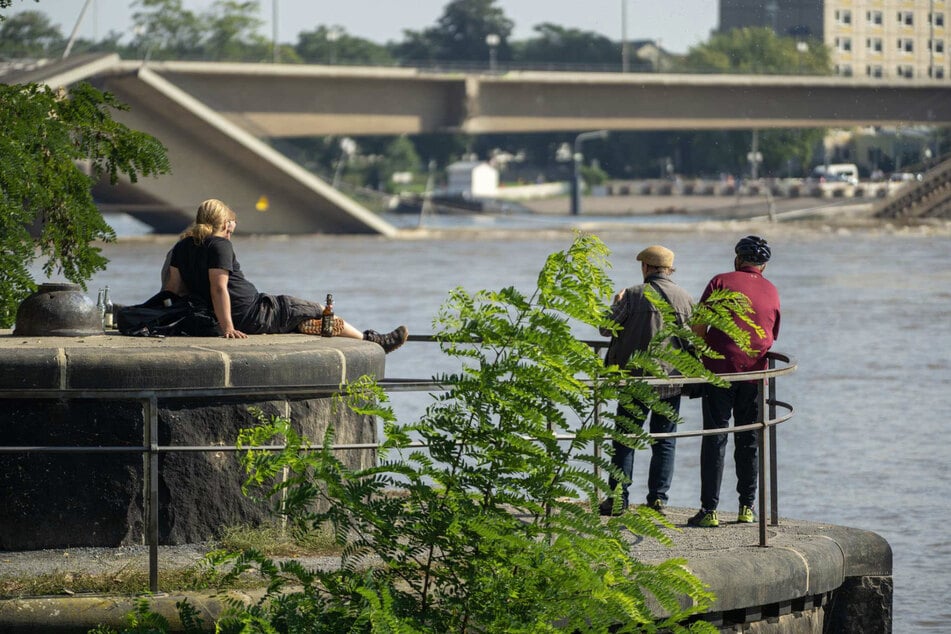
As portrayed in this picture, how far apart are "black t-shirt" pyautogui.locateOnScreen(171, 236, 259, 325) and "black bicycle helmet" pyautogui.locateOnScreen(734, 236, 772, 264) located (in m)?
2.49

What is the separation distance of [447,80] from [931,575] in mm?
51132

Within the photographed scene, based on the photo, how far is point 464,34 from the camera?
426 ft

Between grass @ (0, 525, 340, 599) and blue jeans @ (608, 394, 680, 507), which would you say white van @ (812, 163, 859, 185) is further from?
grass @ (0, 525, 340, 599)

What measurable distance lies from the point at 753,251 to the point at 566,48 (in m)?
115

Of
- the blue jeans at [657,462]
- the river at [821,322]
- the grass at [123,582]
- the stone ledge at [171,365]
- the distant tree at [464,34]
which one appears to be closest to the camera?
the grass at [123,582]

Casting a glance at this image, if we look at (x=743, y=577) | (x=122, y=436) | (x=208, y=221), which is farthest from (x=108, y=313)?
(x=743, y=577)

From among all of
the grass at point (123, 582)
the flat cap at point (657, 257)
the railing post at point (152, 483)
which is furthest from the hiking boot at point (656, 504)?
the railing post at point (152, 483)

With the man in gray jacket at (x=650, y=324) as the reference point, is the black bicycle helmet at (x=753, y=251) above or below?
above

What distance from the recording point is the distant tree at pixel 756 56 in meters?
59.6

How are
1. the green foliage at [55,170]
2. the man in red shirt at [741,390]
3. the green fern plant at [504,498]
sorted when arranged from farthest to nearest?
the green foliage at [55,170]
the man in red shirt at [741,390]
the green fern plant at [504,498]

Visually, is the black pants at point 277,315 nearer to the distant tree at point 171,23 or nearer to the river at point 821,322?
the river at point 821,322

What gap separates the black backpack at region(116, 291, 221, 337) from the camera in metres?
8.56

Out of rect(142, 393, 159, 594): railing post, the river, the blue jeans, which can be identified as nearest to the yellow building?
the river

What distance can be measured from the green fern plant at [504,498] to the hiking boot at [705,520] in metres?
2.20
